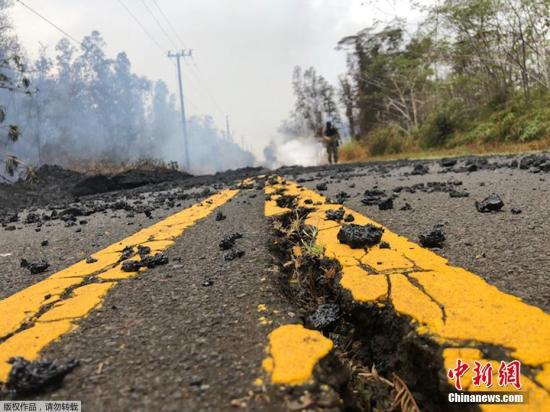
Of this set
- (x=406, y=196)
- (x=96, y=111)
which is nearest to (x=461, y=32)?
(x=406, y=196)

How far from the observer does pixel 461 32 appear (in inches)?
655

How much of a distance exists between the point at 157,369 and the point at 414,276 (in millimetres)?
929

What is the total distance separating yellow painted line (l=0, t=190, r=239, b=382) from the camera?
1.21 meters

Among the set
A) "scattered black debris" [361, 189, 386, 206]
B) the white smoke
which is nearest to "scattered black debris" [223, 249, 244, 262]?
"scattered black debris" [361, 189, 386, 206]

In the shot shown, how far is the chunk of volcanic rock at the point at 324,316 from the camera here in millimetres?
1368

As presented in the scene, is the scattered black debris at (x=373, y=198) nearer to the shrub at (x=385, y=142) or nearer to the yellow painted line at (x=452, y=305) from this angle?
the yellow painted line at (x=452, y=305)

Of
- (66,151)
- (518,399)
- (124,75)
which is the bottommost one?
(518,399)

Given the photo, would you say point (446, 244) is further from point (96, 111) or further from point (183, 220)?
point (96, 111)

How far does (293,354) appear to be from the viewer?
0.99 m

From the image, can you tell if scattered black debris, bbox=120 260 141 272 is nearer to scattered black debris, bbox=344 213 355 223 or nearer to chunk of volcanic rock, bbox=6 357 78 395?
chunk of volcanic rock, bbox=6 357 78 395

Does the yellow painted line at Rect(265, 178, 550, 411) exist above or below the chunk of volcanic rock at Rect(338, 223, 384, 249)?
below

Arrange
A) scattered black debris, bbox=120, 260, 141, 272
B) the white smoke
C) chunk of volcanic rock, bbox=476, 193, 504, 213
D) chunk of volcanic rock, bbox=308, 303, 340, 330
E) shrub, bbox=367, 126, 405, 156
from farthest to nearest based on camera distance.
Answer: the white smoke
shrub, bbox=367, 126, 405, 156
chunk of volcanic rock, bbox=476, 193, 504, 213
scattered black debris, bbox=120, 260, 141, 272
chunk of volcanic rock, bbox=308, 303, 340, 330

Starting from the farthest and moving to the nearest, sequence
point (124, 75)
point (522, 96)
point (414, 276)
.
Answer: point (124, 75) → point (522, 96) → point (414, 276)

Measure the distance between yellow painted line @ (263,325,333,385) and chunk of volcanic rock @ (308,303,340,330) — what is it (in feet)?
0.80
